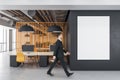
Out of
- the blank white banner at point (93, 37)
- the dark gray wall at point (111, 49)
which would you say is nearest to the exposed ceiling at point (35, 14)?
the dark gray wall at point (111, 49)

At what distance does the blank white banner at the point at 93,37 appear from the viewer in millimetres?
10875

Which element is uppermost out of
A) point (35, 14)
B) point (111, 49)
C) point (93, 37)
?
point (35, 14)

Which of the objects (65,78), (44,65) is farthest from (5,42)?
(65,78)

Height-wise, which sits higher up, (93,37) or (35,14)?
(35,14)

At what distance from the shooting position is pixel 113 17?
10969mm

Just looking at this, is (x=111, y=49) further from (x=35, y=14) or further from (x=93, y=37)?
(x=35, y=14)

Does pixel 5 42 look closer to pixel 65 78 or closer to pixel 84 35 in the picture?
pixel 84 35

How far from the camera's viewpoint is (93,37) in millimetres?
10914

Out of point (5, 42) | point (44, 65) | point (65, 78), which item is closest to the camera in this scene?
point (65, 78)

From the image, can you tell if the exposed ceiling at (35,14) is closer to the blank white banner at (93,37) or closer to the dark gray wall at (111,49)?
the dark gray wall at (111,49)

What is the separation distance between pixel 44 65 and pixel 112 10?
414 cm

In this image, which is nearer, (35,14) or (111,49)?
(111,49)

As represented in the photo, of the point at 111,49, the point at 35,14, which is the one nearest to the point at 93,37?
the point at 111,49

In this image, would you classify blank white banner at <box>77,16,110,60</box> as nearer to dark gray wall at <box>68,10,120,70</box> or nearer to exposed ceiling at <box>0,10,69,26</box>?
dark gray wall at <box>68,10,120,70</box>
